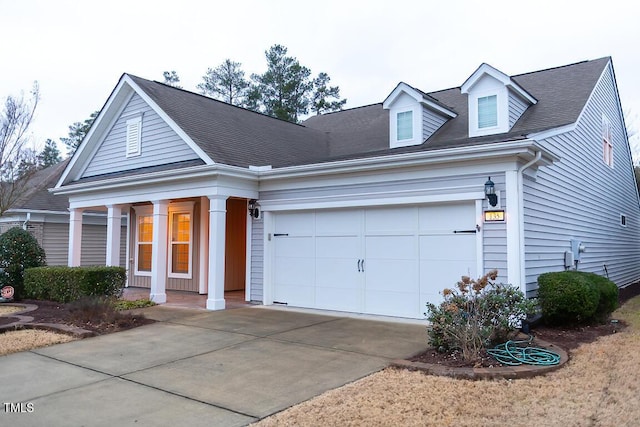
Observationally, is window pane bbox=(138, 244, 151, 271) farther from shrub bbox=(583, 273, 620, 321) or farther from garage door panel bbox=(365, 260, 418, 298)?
shrub bbox=(583, 273, 620, 321)

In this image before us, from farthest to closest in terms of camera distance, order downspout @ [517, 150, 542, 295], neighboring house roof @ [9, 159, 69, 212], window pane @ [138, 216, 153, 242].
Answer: neighboring house roof @ [9, 159, 69, 212] → window pane @ [138, 216, 153, 242] → downspout @ [517, 150, 542, 295]

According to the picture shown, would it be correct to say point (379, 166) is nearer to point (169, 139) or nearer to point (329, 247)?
point (329, 247)

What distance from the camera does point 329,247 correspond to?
962 centimetres

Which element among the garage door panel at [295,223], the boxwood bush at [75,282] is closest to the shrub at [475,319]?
the garage door panel at [295,223]

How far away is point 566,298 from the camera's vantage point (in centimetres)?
723

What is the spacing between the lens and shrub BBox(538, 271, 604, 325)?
7223 millimetres

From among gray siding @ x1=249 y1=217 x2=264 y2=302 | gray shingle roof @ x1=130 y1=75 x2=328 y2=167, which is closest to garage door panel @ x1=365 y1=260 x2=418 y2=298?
gray siding @ x1=249 y1=217 x2=264 y2=302

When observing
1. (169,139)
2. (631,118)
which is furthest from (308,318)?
(631,118)

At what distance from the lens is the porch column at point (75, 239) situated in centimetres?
1328

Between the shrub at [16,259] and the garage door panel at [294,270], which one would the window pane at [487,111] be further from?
the shrub at [16,259]

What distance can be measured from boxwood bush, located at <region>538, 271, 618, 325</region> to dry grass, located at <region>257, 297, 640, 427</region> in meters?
1.97

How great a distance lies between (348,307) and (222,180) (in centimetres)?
374

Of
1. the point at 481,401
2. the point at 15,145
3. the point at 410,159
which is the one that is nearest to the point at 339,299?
the point at 410,159

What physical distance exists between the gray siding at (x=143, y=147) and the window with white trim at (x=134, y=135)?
0.40ft
